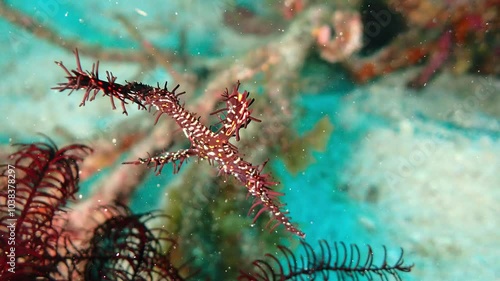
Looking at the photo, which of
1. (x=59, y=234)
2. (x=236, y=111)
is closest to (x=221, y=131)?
(x=236, y=111)

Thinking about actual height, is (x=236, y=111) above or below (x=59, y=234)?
above

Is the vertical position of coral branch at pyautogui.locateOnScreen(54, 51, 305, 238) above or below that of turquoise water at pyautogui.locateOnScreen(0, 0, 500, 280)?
below

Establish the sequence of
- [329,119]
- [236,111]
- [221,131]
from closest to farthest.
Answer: [236,111] → [221,131] → [329,119]

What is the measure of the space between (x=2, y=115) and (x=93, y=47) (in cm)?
134

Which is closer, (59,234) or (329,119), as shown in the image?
(59,234)

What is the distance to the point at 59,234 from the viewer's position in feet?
11.7

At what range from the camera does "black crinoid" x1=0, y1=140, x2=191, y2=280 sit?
320 centimetres

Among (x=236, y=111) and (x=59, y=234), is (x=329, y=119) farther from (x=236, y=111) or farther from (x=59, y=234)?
(x=59, y=234)

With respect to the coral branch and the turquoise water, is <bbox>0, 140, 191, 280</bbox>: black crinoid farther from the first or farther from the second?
the coral branch

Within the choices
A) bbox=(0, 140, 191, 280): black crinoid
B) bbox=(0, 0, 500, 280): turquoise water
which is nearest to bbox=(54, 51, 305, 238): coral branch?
bbox=(0, 140, 191, 280): black crinoid

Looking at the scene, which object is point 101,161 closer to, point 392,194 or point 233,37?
point 233,37

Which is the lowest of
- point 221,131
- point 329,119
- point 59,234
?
point 59,234

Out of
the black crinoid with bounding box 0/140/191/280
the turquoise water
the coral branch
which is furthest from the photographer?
the turquoise water

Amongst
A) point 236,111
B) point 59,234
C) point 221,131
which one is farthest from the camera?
point 59,234
